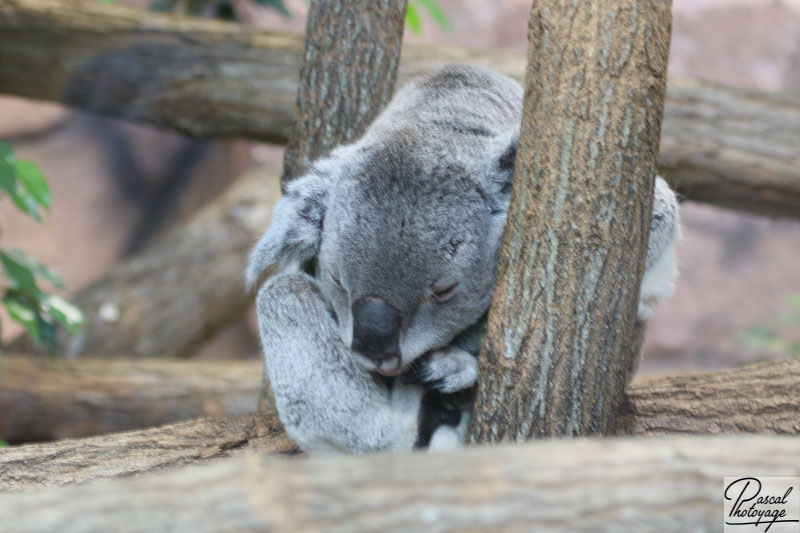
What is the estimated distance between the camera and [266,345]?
Answer: 113 inches

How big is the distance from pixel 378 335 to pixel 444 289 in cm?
27

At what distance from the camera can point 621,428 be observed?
267 centimetres

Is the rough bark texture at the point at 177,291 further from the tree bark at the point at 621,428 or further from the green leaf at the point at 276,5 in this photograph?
the tree bark at the point at 621,428

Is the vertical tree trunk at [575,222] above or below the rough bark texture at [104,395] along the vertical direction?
above

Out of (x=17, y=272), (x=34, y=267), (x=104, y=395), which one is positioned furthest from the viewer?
(x=104, y=395)

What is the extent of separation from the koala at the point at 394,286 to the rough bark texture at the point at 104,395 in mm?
2916

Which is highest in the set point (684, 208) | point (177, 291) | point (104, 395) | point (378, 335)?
point (378, 335)

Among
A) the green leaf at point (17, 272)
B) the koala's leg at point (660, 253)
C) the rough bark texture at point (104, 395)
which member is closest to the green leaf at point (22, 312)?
the green leaf at point (17, 272)

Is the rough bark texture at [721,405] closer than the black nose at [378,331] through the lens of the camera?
No

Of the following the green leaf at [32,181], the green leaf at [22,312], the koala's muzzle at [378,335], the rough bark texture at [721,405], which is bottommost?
the green leaf at [22,312]

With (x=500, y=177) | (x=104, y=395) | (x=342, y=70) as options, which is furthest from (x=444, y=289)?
(x=104, y=395)

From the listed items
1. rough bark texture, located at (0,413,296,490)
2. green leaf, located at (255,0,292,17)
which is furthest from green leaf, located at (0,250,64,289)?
green leaf, located at (255,0,292,17)

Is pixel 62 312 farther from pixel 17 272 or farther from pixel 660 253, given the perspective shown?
pixel 660 253

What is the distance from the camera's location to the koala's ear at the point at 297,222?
9.52ft
